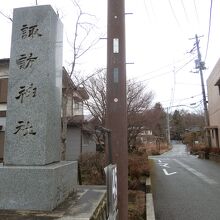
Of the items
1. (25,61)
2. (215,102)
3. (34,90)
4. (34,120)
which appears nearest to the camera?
(34,120)

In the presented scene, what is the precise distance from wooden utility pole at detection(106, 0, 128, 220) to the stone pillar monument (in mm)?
899

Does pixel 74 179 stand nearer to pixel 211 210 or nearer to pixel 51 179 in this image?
pixel 51 179

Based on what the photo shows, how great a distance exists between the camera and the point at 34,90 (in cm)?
486

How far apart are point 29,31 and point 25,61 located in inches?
20.4

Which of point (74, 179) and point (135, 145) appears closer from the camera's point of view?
point (74, 179)

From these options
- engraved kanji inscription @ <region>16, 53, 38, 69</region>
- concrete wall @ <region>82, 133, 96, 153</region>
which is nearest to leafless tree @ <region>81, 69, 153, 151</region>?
concrete wall @ <region>82, 133, 96, 153</region>

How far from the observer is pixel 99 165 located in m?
11.0

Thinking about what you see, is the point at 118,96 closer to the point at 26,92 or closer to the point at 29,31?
the point at 26,92

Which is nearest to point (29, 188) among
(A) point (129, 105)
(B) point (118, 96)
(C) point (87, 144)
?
(B) point (118, 96)

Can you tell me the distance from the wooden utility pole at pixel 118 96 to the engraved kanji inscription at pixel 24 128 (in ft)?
5.01

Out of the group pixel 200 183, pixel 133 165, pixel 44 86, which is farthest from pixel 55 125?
pixel 200 183

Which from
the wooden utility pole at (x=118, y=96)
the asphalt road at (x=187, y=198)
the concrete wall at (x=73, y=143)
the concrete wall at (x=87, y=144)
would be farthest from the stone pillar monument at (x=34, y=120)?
the concrete wall at (x=87, y=144)

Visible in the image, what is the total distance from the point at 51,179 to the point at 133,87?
15445 millimetres

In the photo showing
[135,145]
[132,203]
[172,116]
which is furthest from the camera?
[172,116]
